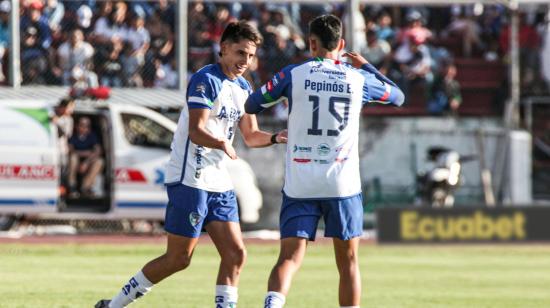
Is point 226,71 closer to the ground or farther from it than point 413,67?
closer to the ground

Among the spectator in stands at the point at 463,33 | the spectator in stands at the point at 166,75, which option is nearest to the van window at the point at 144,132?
the spectator in stands at the point at 166,75

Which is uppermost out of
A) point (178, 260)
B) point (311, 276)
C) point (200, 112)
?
point (200, 112)

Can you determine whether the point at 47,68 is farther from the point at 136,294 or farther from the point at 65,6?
the point at 136,294

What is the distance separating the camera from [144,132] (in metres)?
21.5

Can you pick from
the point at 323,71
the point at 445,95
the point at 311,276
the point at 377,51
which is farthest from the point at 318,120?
the point at 445,95

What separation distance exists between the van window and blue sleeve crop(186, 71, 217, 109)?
40.6 ft

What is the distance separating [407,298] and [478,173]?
36.4 ft

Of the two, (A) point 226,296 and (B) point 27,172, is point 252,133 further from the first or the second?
(B) point 27,172

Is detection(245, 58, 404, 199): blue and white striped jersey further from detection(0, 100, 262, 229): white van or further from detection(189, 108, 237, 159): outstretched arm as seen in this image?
detection(0, 100, 262, 229): white van

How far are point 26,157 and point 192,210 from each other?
39.1ft

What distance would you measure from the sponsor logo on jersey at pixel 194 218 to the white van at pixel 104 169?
466 inches

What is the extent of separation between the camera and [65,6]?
73.8ft

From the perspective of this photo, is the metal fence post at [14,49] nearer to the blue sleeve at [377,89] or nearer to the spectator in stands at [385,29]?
the spectator in stands at [385,29]

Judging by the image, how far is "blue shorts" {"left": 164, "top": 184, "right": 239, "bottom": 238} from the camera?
30.2 feet
